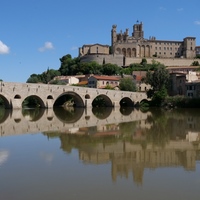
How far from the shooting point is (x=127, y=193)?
873cm

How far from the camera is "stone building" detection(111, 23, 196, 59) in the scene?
11188 cm

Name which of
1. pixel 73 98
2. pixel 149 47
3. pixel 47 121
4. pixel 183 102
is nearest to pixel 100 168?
pixel 47 121

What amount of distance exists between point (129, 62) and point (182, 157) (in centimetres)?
9273

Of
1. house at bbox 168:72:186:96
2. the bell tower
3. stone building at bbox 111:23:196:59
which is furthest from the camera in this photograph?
the bell tower

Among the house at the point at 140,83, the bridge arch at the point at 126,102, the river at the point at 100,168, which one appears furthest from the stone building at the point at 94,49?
the river at the point at 100,168

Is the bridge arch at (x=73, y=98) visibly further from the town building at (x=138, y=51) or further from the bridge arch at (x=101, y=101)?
the town building at (x=138, y=51)

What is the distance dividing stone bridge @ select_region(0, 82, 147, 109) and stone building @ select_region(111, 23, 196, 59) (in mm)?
50611

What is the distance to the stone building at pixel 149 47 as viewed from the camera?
112 m

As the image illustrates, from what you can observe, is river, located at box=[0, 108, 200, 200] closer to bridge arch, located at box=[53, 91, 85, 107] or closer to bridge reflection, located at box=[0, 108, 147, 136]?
bridge reflection, located at box=[0, 108, 147, 136]

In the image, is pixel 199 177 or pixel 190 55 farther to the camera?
pixel 190 55

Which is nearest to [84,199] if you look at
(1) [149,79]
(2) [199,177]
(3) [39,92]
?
(2) [199,177]

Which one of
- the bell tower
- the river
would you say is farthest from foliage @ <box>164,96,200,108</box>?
the bell tower

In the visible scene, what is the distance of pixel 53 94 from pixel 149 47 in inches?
2948

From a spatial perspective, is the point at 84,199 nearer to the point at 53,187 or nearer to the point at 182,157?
the point at 53,187
